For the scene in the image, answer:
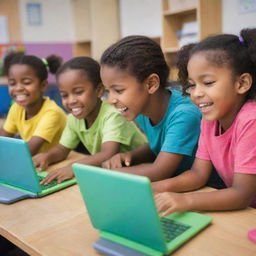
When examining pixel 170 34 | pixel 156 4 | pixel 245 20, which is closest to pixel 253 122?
pixel 245 20

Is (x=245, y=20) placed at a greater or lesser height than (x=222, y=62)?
greater

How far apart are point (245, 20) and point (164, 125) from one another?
1853 mm

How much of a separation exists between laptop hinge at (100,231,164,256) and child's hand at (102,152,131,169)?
461 millimetres

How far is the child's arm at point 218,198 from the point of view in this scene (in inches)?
30.4

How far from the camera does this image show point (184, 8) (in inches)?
110

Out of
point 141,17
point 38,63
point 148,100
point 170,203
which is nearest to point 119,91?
point 148,100

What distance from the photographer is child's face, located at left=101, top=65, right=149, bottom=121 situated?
1105 millimetres

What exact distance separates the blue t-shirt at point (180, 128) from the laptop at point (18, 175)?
351 millimetres

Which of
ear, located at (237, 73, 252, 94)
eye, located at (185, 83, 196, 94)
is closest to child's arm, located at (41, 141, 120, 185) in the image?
eye, located at (185, 83, 196, 94)

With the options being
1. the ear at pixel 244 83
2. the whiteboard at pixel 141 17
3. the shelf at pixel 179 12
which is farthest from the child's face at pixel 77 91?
the whiteboard at pixel 141 17

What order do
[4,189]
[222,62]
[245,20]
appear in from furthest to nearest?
1. [245,20]
2. [4,189]
3. [222,62]

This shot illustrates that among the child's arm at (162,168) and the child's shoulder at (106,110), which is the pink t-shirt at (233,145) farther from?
the child's shoulder at (106,110)

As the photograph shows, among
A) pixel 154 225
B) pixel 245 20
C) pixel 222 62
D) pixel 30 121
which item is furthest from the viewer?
pixel 245 20

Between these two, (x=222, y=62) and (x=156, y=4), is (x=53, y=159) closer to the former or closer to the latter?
(x=222, y=62)
